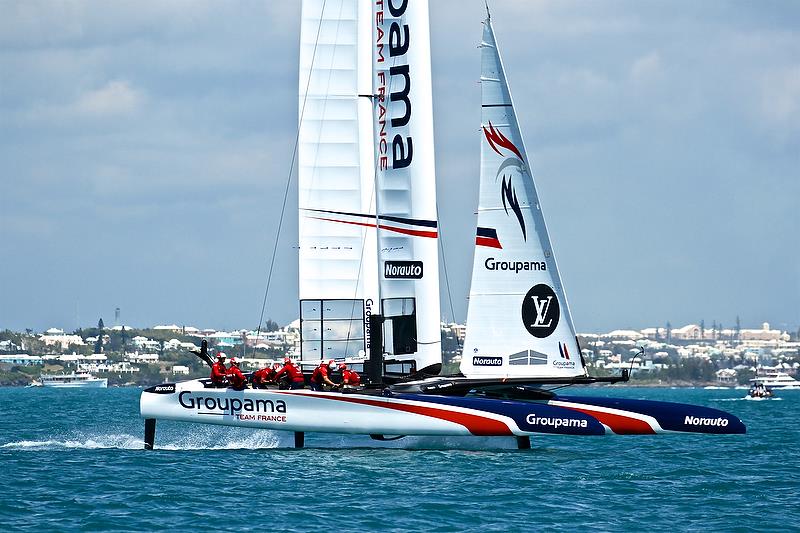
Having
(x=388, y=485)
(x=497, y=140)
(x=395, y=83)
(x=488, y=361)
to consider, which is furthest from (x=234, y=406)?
(x=395, y=83)

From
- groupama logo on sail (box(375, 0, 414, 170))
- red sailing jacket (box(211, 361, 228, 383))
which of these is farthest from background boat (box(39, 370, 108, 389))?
groupama logo on sail (box(375, 0, 414, 170))

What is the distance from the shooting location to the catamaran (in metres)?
22.2

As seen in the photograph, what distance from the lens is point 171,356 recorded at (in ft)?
471

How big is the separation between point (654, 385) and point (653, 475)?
133m

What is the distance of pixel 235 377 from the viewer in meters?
23.2

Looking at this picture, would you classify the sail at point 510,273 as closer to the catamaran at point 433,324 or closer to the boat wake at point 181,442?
the catamaran at point 433,324

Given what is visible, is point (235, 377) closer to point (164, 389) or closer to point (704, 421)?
point (164, 389)

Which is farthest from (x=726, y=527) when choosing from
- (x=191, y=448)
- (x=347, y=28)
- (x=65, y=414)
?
(x=65, y=414)

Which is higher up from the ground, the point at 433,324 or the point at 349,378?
the point at 433,324

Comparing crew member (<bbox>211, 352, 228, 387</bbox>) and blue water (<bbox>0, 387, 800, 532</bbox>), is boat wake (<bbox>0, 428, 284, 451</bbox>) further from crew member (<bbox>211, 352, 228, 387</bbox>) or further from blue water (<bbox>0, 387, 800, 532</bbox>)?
crew member (<bbox>211, 352, 228, 387</bbox>)

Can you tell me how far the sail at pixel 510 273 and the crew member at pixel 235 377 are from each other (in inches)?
150

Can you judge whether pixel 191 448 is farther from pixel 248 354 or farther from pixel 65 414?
pixel 248 354

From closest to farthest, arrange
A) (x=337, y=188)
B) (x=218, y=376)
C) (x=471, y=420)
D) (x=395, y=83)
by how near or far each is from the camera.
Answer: (x=471, y=420), (x=218, y=376), (x=395, y=83), (x=337, y=188)

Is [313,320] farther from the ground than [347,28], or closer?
closer
